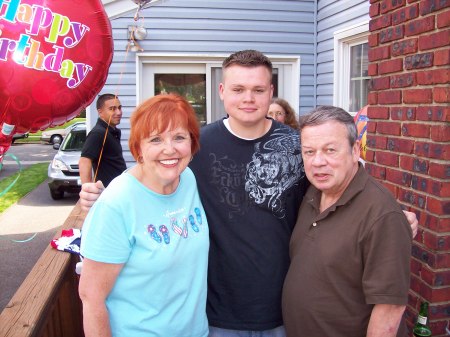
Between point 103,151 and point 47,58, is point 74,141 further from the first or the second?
point 47,58

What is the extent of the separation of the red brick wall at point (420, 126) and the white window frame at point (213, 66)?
4.06 m

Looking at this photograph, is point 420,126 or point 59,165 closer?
point 420,126

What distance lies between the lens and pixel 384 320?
154 cm

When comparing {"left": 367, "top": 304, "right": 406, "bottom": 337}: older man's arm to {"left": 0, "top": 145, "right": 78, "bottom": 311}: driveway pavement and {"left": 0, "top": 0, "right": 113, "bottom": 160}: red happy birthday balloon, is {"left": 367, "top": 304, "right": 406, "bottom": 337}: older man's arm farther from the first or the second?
{"left": 0, "top": 145, "right": 78, "bottom": 311}: driveway pavement

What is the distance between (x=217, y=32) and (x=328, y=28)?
4.94 feet

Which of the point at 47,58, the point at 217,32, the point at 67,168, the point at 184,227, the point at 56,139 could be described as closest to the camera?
the point at 184,227

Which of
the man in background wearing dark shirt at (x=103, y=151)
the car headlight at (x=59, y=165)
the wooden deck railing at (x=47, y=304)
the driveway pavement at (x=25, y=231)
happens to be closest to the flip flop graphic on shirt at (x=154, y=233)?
the wooden deck railing at (x=47, y=304)

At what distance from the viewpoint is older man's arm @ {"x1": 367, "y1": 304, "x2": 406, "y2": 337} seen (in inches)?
60.2

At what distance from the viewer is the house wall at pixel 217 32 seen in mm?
6027

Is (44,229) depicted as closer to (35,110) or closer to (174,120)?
(35,110)

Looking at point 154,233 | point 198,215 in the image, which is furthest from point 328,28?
point 154,233

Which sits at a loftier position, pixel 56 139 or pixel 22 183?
pixel 56 139

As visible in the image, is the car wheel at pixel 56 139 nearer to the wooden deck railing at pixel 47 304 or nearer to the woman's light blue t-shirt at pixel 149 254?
the wooden deck railing at pixel 47 304

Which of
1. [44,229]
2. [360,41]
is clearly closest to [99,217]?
[360,41]
